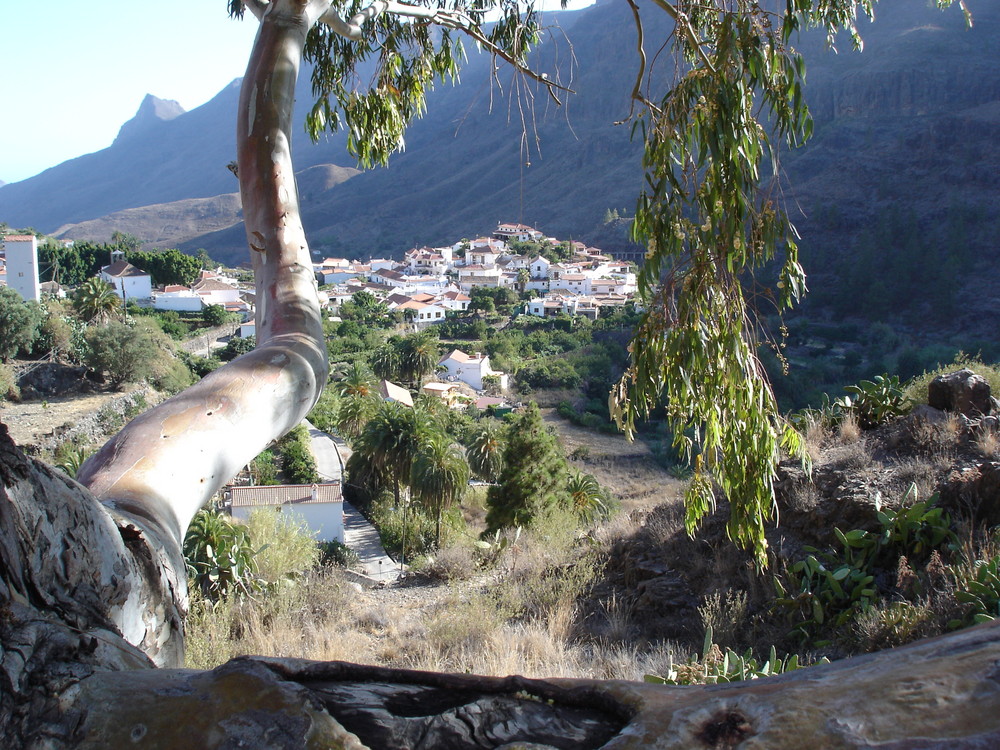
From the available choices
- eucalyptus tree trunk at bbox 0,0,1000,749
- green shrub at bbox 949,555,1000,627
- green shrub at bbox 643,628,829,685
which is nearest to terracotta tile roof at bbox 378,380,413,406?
green shrub at bbox 643,628,829,685

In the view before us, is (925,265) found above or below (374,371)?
above

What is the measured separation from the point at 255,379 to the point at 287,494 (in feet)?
55.4

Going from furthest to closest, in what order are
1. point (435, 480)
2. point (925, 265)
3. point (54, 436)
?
point (925, 265), point (54, 436), point (435, 480)

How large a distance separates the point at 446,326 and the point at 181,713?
54.6m

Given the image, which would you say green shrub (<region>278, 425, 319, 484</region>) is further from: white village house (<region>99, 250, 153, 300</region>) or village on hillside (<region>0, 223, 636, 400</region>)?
white village house (<region>99, 250, 153, 300</region>)

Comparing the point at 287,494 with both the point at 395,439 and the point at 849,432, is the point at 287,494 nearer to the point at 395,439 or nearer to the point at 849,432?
the point at 395,439

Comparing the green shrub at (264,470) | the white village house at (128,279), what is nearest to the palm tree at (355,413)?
the green shrub at (264,470)

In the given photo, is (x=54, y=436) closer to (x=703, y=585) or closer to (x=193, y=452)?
(x=703, y=585)

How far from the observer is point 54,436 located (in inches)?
856

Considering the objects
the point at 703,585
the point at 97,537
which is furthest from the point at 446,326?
the point at 97,537

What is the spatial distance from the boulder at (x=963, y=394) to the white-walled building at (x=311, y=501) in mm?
14071

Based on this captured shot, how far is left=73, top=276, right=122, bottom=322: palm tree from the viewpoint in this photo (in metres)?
32.1

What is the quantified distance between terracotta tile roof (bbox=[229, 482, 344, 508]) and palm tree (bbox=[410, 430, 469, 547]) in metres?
2.06

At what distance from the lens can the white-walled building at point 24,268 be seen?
120 ft
